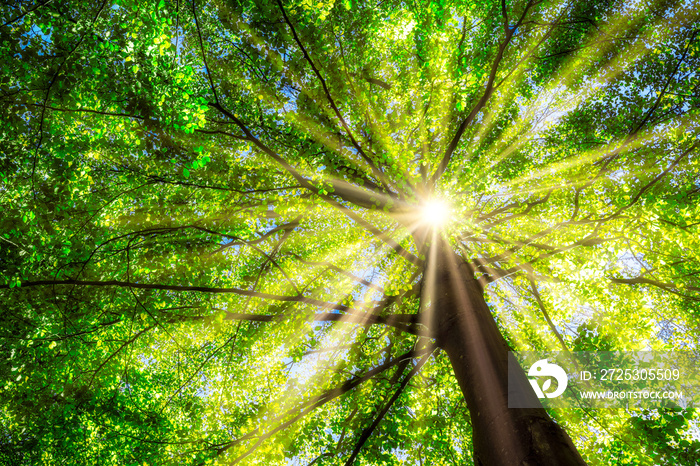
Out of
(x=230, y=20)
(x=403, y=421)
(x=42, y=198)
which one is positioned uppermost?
(x=230, y=20)

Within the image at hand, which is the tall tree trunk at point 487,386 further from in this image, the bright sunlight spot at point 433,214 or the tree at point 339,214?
the bright sunlight spot at point 433,214

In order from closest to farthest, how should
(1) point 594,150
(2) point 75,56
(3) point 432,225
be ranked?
(2) point 75,56 → (3) point 432,225 → (1) point 594,150

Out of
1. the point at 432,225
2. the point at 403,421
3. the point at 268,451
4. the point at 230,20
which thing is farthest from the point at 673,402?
the point at 230,20

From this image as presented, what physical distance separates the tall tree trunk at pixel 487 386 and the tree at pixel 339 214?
0.02m

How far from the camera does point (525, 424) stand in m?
2.11

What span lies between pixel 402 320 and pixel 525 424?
1599 millimetres

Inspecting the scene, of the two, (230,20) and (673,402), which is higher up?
(230,20)

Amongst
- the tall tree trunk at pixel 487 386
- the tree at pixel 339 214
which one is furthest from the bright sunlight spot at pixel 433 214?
the tall tree trunk at pixel 487 386

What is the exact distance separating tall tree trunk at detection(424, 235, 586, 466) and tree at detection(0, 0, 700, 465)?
0.02 metres

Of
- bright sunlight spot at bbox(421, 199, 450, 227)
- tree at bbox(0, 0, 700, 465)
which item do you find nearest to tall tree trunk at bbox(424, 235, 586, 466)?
tree at bbox(0, 0, 700, 465)

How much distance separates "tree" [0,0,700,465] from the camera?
312cm

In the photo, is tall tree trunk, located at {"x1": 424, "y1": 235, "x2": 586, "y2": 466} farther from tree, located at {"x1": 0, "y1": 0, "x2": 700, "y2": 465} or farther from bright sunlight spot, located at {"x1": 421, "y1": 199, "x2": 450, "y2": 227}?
bright sunlight spot, located at {"x1": 421, "y1": 199, "x2": 450, "y2": 227}

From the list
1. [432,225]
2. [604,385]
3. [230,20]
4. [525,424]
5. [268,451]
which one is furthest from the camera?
[432,225]

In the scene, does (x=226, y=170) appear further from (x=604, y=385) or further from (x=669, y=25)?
(x=669, y=25)
